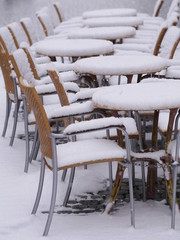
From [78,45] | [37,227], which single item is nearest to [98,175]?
[37,227]

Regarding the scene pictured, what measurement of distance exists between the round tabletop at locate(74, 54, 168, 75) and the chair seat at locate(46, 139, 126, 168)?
947mm

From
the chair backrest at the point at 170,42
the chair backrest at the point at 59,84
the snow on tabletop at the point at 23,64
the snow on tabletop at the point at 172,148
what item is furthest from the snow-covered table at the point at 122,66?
the snow on tabletop at the point at 172,148

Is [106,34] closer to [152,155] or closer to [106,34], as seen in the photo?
[106,34]

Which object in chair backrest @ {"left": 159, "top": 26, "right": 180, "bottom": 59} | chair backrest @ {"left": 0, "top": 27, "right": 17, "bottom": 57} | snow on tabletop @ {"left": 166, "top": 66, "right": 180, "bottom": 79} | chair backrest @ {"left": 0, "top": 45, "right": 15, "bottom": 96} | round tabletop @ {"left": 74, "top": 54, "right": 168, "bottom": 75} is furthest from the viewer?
chair backrest @ {"left": 0, "top": 27, "right": 17, "bottom": 57}

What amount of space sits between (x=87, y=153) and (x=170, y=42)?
258 cm

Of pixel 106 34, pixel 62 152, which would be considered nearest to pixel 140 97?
pixel 62 152

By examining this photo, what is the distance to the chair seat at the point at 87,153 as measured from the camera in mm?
3682

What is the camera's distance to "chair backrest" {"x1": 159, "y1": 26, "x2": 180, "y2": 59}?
19.3ft

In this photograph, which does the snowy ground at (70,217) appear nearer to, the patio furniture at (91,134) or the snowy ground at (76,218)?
the snowy ground at (76,218)

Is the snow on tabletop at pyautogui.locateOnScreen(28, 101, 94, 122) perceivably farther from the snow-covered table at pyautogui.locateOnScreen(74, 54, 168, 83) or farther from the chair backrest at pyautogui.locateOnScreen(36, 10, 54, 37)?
the chair backrest at pyautogui.locateOnScreen(36, 10, 54, 37)

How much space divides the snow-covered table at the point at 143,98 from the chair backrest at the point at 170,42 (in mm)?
1733

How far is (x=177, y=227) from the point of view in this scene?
3.79m

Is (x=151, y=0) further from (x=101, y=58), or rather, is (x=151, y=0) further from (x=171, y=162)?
(x=171, y=162)

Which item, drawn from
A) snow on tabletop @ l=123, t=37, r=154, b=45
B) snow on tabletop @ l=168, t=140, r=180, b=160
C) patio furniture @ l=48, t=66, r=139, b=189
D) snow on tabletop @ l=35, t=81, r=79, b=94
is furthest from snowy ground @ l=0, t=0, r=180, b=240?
snow on tabletop @ l=123, t=37, r=154, b=45
